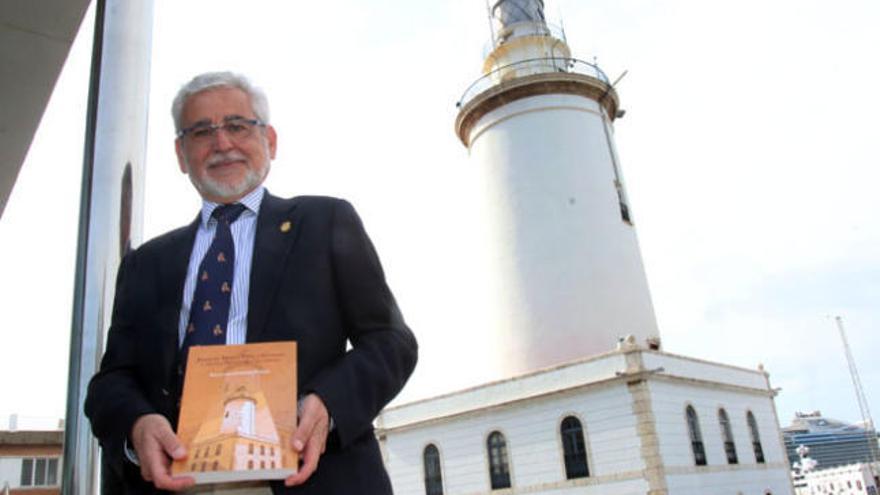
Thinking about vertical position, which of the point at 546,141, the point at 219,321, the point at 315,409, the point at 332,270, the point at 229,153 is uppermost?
the point at 546,141

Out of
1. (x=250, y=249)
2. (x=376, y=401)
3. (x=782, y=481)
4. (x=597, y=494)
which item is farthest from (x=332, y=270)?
(x=782, y=481)

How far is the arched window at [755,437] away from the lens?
19.6 metres

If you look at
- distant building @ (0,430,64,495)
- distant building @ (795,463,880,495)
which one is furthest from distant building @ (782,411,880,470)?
distant building @ (0,430,64,495)

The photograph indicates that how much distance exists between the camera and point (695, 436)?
17.4m

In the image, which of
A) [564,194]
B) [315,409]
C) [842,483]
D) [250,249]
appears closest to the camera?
[315,409]

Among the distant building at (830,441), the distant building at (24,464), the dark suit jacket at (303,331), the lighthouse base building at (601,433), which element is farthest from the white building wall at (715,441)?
the distant building at (830,441)

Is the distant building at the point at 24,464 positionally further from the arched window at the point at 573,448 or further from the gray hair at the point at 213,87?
the gray hair at the point at 213,87

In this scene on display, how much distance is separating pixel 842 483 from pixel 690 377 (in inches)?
2596

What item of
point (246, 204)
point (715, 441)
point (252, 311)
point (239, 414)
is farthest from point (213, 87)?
point (715, 441)

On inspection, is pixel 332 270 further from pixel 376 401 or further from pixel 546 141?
pixel 546 141

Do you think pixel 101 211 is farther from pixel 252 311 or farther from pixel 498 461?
pixel 498 461

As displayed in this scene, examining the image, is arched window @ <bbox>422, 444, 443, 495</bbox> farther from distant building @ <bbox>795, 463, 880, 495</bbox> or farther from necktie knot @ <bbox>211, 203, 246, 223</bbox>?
distant building @ <bbox>795, 463, 880, 495</bbox>

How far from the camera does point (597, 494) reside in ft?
53.9

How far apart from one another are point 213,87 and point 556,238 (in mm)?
17546
